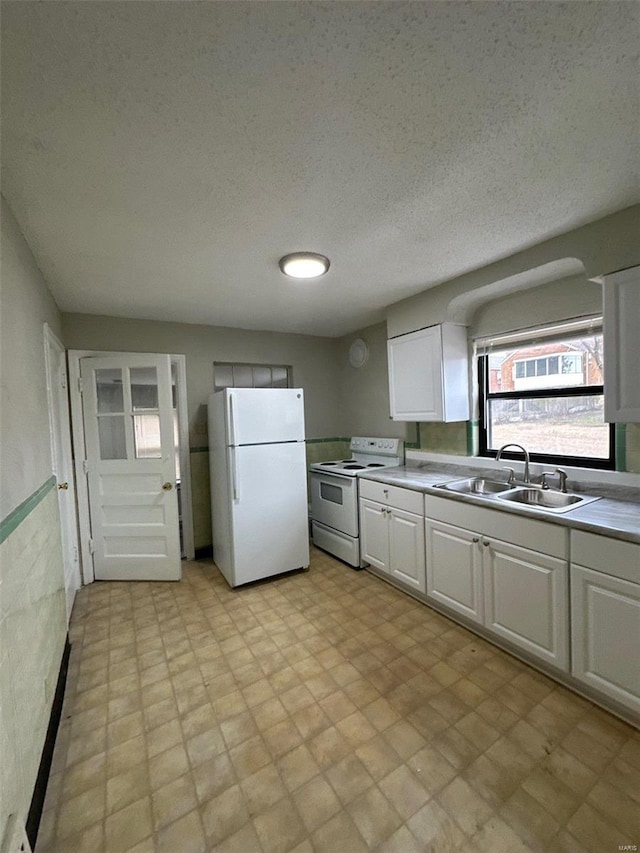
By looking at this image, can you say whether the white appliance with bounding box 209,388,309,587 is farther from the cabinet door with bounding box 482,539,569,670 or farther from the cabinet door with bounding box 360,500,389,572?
the cabinet door with bounding box 482,539,569,670

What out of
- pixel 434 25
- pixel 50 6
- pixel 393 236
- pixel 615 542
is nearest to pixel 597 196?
pixel 393 236

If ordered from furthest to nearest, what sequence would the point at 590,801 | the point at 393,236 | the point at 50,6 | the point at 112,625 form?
the point at 112,625, the point at 393,236, the point at 590,801, the point at 50,6

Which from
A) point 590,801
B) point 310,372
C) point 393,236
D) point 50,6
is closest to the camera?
point 50,6

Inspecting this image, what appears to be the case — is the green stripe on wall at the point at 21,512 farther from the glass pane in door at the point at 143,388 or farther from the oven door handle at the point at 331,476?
the oven door handle at the point at 331,476

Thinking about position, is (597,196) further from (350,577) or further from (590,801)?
(350,577)

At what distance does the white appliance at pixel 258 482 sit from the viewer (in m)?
2.81

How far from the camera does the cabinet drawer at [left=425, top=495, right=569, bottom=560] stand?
173 cm

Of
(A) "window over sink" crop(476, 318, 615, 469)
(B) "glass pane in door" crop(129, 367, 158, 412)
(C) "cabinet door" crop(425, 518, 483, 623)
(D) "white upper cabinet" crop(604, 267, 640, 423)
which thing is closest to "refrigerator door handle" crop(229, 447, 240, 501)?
→ (B) "glass pane in door" crop(129, 367, 158, 412)

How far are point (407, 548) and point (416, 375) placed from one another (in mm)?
1363

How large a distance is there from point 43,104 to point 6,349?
2.76 feet

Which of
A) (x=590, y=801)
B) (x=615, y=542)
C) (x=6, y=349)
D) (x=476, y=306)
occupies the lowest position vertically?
(x=590, y=801)

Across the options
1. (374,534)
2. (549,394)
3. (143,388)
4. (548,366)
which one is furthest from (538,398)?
(143,388)

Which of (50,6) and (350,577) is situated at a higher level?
(50,6)

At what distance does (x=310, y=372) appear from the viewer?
4.12m
